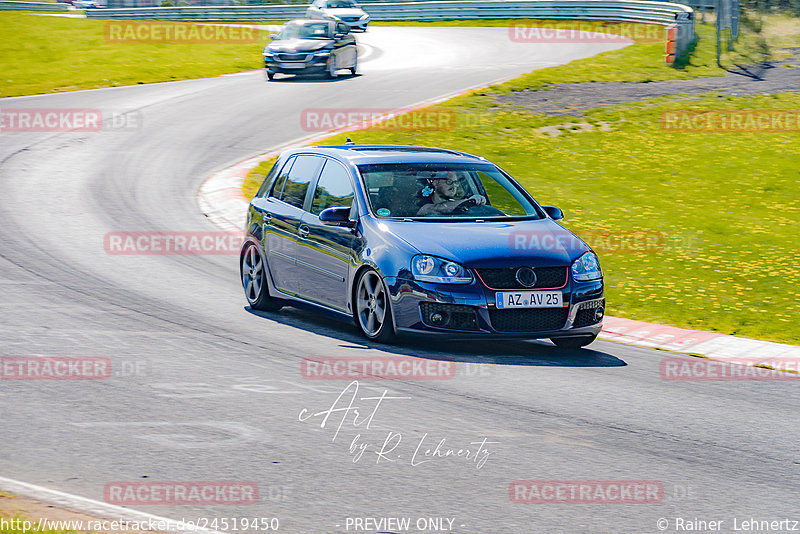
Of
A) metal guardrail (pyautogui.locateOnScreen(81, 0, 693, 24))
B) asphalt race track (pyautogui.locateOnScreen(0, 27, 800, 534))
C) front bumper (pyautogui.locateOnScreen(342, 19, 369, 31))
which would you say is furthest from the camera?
front bumper (pyautogui.locateOnScreen(342, 19, 369, 31))

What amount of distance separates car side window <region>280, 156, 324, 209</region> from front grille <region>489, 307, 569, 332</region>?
2.70 meters

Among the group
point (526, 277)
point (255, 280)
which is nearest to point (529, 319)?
point (526, 277)

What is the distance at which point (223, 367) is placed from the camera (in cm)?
899

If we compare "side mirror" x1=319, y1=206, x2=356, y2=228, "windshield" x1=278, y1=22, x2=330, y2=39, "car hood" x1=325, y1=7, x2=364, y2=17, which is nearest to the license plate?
"side mirror" x1=319, y1=206, x2=356, y2=228

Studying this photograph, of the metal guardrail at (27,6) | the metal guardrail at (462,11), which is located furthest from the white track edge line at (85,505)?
the metal guardrail at (27,6)

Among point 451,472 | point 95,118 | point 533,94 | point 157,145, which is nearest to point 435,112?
point 533,94

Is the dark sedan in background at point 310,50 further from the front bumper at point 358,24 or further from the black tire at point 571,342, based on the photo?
the black tire at point 571,342

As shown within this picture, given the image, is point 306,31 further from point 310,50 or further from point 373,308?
point 373,308

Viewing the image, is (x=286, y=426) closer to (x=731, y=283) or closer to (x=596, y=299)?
(x=596, y=299)

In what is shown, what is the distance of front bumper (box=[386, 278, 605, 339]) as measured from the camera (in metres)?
9.39

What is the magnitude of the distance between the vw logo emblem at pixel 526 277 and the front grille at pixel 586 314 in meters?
0.53

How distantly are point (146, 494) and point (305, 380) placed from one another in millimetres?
2735

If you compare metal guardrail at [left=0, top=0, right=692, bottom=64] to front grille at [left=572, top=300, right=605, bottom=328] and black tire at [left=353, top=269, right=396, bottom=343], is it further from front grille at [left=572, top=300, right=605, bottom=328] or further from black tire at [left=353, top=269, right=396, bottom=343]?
black tire at [left=353, top=269, right=396, bottom=343]

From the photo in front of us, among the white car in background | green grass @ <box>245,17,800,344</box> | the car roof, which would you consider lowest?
the white car in background
